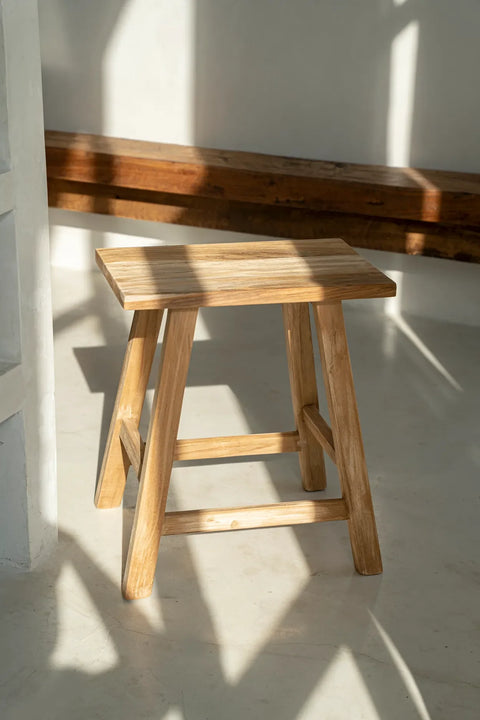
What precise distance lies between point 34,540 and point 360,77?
254cm

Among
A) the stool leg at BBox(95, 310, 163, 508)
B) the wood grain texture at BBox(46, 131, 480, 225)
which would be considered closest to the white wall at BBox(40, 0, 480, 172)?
the wood grain texture at BBox(46, 131, 480, 225)

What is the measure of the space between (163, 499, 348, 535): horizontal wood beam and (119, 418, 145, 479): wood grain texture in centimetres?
14

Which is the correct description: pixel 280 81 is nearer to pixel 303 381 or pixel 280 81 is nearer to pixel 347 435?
pixel 303 381

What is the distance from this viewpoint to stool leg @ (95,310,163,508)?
2053mm

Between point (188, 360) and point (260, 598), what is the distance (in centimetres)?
52

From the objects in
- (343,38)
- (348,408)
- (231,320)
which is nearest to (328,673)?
(348,408)

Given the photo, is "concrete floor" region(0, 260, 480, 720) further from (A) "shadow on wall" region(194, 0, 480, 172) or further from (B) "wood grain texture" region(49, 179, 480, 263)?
(A) "shadow on wall" region(194, 0, 480, 172)

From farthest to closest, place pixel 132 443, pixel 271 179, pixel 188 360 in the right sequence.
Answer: pixel 271 179, pixel 132 443, pixel 188 360

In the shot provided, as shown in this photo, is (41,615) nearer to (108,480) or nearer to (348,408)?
(108,480)

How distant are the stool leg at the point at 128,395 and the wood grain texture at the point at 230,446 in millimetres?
135

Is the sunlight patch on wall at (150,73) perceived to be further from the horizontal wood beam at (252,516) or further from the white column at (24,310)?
the horizontal wood beam at (252,516)

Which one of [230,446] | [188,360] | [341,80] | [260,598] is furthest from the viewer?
[341,80]

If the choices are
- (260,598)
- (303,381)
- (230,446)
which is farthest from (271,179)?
(260,598)

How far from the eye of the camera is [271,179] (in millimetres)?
3660
